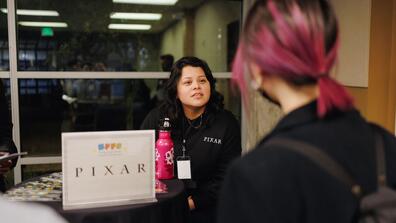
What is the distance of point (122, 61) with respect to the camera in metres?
5.15

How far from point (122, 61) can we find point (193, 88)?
2815 mm

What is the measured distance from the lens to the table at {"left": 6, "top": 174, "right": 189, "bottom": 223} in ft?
5.57

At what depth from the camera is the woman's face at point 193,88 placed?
253cm

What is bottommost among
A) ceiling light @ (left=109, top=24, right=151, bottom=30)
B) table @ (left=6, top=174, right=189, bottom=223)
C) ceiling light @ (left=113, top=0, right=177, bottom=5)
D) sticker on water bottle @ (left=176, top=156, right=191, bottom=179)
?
table @ (left=6, top=174, right=189, bottom=223)

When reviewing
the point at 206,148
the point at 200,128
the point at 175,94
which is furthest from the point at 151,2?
the point at 206,148

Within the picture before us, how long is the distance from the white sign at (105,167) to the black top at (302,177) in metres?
0.90

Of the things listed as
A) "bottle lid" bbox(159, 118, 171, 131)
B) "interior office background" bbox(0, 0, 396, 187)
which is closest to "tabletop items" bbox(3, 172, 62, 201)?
"bottle lid" bbox(159, 118, 171, 131)

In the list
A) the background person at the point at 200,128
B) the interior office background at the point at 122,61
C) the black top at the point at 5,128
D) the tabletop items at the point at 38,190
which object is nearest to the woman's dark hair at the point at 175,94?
the background person at the point at 200,128

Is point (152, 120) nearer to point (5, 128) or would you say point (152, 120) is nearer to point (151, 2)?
point (5, 128)

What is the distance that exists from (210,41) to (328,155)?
4.35 metres

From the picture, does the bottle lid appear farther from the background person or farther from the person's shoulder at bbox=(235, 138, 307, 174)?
the person's shoulder at bbox=(235, 138, 307, 174)

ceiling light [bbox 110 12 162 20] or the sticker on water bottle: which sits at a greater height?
ceiling light [bbox 110 12 162 20]

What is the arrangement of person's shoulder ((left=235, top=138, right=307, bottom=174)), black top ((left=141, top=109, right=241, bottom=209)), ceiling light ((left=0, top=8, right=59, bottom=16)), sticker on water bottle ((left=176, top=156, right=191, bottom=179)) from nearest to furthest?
1. person's shoulder ((left=235, top=138, right=307, bottom=174))
2. sticker on water bottle ((left=176, top=156, right=191, bottom=179))
3. black top ((left=141, top=109, right=241, bottom=209))
4. ceiling light ((left=0, top=8, right=59, bottom=16))

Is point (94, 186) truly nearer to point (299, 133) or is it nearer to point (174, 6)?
point (299, 133)
